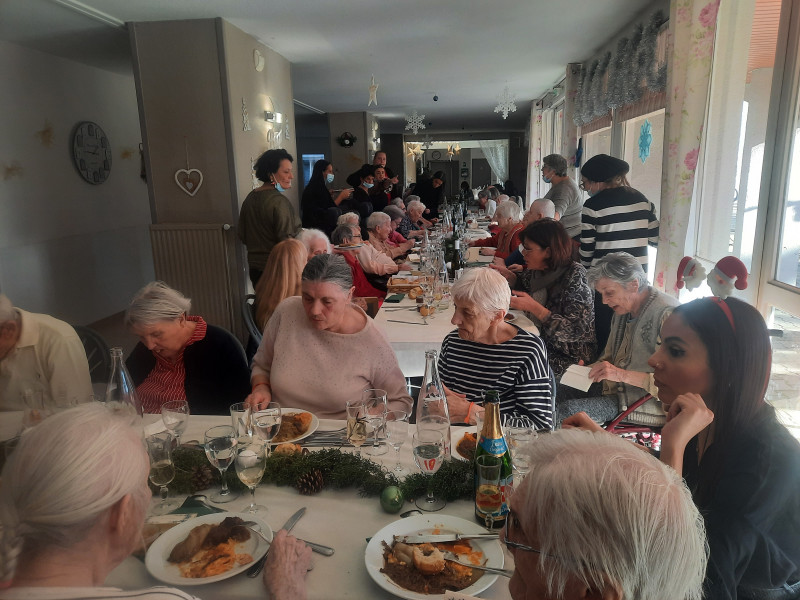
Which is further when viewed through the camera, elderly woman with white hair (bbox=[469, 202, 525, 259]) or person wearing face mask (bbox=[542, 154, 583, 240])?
person wearing face mask (bbox=[542, 154, 583, 240])

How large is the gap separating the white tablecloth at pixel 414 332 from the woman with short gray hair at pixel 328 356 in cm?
48

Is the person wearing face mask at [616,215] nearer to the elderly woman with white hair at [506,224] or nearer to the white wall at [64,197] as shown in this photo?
the elderly woman with white hair at [506,224]

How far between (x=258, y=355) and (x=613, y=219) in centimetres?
285

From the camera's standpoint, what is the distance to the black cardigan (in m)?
2.22

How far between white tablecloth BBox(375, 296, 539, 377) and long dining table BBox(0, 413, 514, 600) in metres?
1.19

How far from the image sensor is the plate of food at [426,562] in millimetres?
1061

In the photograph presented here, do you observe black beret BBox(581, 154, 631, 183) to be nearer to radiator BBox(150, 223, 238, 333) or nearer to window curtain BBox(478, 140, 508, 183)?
radiator BBox(150, 223, 238, 333)

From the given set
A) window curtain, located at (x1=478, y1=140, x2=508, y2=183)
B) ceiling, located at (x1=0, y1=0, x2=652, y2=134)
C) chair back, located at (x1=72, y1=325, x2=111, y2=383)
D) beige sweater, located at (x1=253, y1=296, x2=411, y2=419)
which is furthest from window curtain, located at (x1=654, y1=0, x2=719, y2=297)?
window curtain, located at (x1=478, y1=140, x2=508, y2=183)

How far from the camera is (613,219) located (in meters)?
3.93

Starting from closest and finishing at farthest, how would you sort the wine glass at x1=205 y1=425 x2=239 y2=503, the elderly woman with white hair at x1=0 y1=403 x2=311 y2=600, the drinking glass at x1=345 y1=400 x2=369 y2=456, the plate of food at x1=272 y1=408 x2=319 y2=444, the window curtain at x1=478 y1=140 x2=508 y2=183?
the elderly woman with white hair at x1=0 y1=403 x2=311 y2=600 < the wine glass at x1=205 y1=425 x2=239 y2=503 < the drinking glass at x1=345 y1=400 x2=369 y2=456 < the plate of food at x1=272 y1=408 x2=319 y2=444 < the window curtain at x1=478 y1=140 x2=508 y2=183

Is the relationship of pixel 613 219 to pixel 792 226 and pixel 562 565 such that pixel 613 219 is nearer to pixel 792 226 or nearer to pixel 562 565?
pixel 792 226

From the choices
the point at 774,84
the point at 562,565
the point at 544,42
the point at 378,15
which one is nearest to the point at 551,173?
the point at 544,42

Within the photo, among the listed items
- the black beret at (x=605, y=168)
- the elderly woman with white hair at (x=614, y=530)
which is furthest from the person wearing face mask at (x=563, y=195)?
the elderly woman with white hair at (x=614, y=530)

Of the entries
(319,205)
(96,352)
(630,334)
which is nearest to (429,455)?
(630,334)
